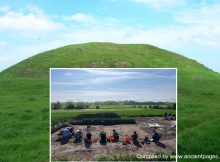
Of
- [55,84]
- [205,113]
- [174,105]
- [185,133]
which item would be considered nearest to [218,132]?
[185,133]

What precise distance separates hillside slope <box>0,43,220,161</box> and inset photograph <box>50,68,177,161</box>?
3.79 meters

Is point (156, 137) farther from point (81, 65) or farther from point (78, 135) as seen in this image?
point (81, 65)

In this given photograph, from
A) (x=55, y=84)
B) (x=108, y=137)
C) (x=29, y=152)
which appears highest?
(x=55, y=84)

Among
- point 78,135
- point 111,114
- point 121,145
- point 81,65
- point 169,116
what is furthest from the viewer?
point 81,65

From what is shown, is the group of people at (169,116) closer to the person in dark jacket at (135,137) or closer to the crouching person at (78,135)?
the person in dark jacket at (135,137)

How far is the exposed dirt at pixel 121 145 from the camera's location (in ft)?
43.0

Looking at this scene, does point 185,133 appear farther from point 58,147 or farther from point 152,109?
point 58,147

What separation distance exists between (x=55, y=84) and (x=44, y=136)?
7.41 m

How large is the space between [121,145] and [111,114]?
3.61 feet

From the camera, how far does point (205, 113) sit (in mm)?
25703

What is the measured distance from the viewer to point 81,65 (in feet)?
152

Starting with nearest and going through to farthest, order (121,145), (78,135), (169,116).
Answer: (78,135)
(121,145)
(169,116)

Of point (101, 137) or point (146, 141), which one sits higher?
point (101, 137)

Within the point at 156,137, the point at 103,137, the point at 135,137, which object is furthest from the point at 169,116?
the point at 103,137
